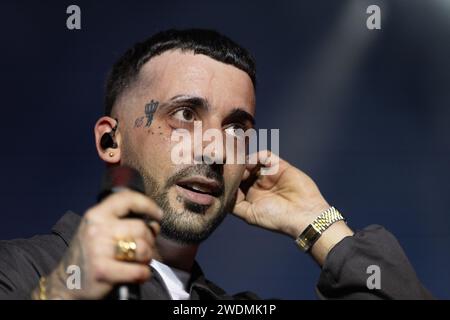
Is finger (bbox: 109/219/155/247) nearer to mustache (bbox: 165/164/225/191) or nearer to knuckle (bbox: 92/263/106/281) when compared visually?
knuckle (bbox: 92/263/106/281)

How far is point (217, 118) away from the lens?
6.82 ft

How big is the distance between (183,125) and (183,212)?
0.39 meters

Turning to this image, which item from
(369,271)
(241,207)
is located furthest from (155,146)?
(369,271)

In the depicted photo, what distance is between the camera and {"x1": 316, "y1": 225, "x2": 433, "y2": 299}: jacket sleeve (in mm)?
2043

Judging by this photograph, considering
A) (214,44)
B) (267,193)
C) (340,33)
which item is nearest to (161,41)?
(214,44)

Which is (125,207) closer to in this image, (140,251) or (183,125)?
(140,251)

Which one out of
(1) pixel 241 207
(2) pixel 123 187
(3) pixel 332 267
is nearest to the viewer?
(2) pixel 123 187

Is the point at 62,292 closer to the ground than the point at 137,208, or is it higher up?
closer to the ground

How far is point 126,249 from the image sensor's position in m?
1.09

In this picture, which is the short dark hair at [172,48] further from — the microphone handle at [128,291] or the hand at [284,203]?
the microphone handle at [128,291]

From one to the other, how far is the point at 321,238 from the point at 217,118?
35.4 inches

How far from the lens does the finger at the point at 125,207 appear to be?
1.10 m

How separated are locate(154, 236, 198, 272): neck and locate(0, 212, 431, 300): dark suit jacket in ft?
0.28
